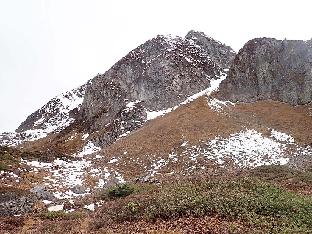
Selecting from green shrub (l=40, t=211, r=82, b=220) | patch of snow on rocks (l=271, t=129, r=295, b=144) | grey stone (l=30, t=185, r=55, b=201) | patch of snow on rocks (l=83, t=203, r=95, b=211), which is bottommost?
patch of snow on rocks (l=271, t=129, r=295, b=144)

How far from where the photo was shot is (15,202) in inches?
1127

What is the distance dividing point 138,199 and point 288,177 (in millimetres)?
12570

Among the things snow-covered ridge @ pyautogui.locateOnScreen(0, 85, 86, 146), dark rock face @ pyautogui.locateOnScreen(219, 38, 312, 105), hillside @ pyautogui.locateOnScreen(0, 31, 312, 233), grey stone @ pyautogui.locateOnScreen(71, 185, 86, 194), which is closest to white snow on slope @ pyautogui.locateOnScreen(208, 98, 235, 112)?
hillside @ pyautogui.locateOnScreen(0, 31, 312, 233)

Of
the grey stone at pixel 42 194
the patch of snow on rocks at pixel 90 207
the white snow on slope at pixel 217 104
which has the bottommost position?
the patch of snow on rocks at pixel 90 207

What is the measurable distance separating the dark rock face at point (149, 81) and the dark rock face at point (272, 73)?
955cm

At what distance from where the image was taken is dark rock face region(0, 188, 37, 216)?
27.4m

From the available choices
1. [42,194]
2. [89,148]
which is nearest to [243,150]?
[42,194]

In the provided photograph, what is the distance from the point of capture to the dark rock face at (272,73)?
6619 centimetres

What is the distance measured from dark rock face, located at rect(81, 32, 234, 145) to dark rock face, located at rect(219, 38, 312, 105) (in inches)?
376

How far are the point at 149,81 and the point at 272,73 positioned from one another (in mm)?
22601

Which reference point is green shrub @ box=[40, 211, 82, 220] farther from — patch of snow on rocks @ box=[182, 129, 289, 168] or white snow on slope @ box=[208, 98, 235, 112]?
white snow on slope @ box=[208, 98, 235, 112]

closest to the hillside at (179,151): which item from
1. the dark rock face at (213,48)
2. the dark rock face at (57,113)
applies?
the dark rock face at (213,48)

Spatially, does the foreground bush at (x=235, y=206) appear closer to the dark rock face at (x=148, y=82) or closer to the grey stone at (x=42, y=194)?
the grey stone at (x=42, y=194)

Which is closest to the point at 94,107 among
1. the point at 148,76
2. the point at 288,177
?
the point at 148,76
